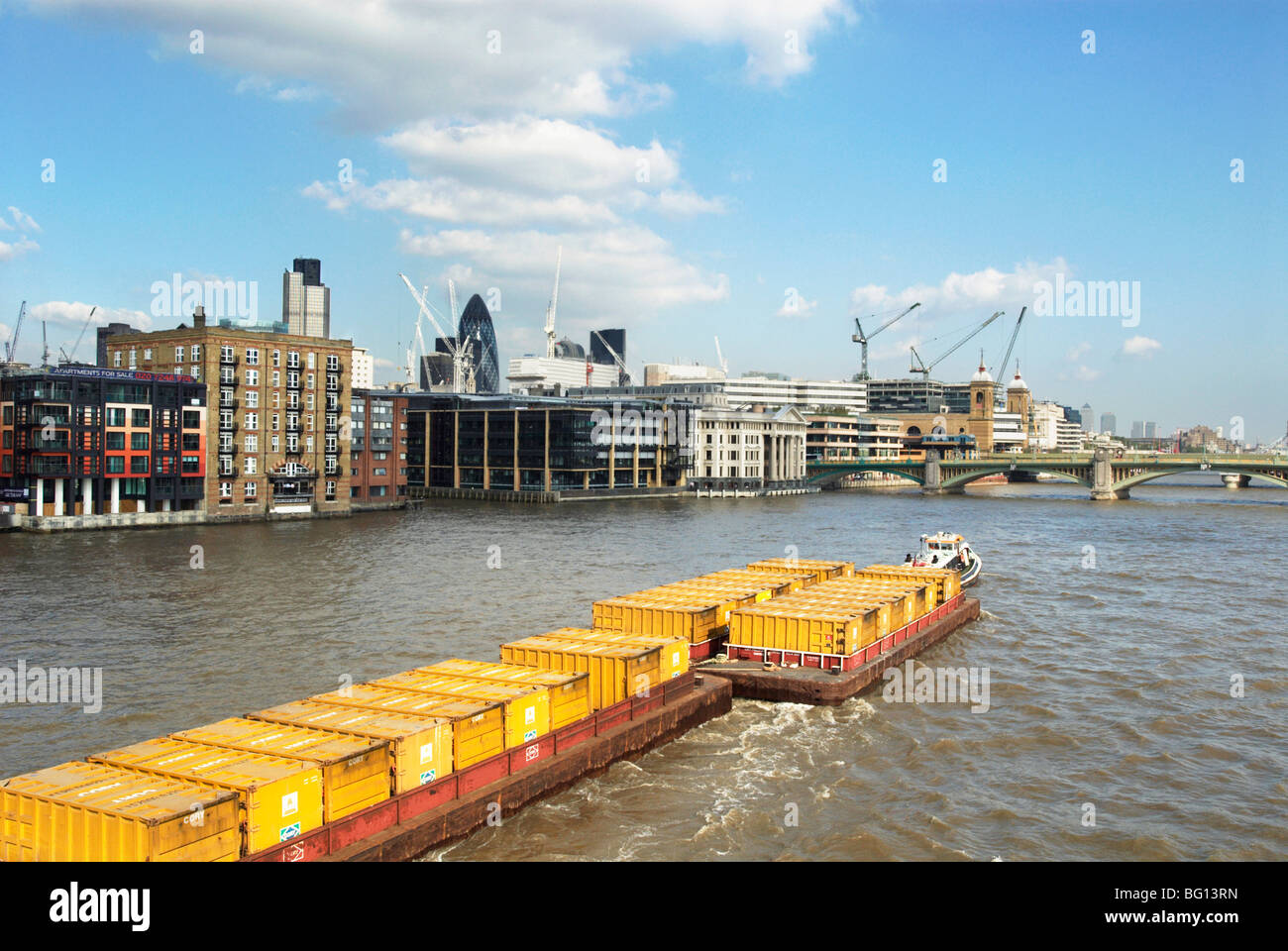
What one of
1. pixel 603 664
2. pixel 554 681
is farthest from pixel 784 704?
pixel 554 681

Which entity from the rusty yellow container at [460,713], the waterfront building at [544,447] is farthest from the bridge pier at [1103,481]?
the rusty yellow container at [460,713]

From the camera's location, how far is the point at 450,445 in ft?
547

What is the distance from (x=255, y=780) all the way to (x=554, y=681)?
31.2 feet

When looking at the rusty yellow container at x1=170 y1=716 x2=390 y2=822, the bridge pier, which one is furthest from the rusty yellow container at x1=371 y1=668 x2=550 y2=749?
the bridge pier

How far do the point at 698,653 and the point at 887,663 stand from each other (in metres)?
7.76

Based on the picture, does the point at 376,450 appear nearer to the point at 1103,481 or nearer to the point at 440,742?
the point at 440,742

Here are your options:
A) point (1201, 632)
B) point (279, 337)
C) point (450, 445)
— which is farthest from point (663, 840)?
point (450, 445)

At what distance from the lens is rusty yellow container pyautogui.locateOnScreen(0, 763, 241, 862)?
53.4 feet

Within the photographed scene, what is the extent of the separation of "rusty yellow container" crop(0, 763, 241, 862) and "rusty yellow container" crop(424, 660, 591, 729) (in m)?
9.85

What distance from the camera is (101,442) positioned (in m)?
93.1

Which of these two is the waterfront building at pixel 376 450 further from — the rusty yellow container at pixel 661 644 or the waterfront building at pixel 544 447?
the rusty yellow container at pixel 661 644

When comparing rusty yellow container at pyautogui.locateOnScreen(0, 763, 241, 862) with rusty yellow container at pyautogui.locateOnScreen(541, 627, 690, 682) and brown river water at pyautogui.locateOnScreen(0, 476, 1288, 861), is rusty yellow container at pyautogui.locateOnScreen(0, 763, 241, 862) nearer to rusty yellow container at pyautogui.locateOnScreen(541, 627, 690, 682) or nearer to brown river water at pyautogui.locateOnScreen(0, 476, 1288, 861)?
brown river water at pyautogui.locateOnScreen(0, 476, 1288, 861)

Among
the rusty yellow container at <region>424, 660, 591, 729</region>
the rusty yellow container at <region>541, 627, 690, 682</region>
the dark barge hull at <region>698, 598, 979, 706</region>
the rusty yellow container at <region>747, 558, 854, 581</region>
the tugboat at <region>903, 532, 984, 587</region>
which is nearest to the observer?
the rusty yellow container at <region>424, 660, 591, 729</region>
